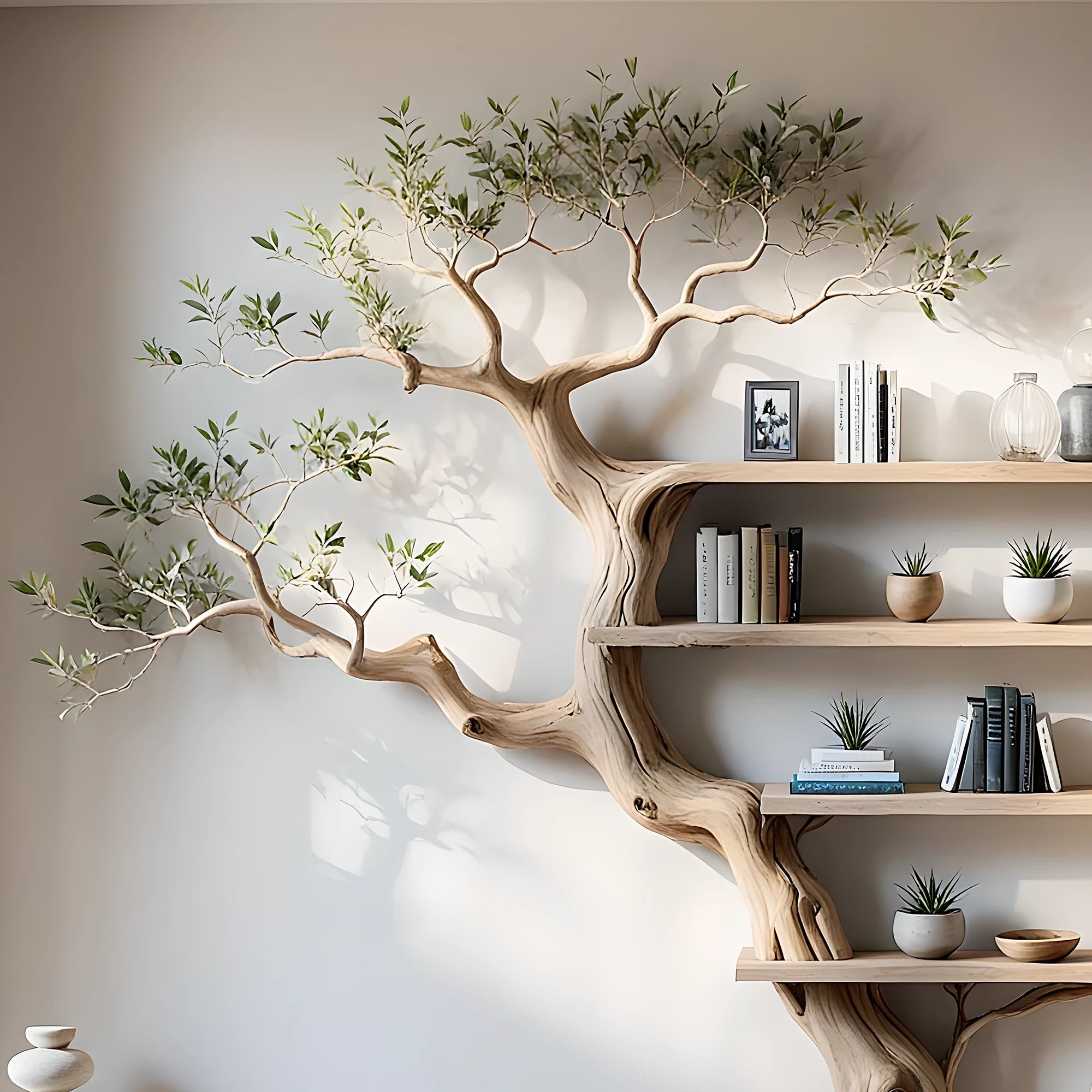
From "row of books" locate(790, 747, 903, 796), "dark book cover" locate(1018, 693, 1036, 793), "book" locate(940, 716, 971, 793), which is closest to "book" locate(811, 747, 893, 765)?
"row of books" locate(790, 747, 903, 796)

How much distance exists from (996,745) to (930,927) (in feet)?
1.22

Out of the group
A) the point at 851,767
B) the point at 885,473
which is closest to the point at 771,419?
the point at 885,473

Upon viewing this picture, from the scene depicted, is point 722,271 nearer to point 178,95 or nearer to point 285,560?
point 285,560

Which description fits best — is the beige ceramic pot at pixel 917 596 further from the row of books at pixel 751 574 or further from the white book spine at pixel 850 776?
the white book spine at pixel 850 776

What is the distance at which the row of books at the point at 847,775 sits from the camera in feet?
6.77

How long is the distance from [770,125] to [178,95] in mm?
1272

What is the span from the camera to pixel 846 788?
2070 mm

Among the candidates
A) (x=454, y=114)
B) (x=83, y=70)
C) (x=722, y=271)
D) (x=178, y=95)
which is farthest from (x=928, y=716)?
(x=83, y=70)

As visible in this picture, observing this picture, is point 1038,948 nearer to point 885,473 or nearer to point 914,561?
point 914,561

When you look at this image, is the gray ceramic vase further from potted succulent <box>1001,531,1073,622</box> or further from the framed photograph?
the framed photograph

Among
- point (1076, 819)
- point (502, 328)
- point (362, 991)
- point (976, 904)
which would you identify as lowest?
point (362, 991)

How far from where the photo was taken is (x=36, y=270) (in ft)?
7.70

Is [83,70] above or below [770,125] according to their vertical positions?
above

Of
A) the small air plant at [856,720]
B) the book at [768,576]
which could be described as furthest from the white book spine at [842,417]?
the small air plant at [856,720]
